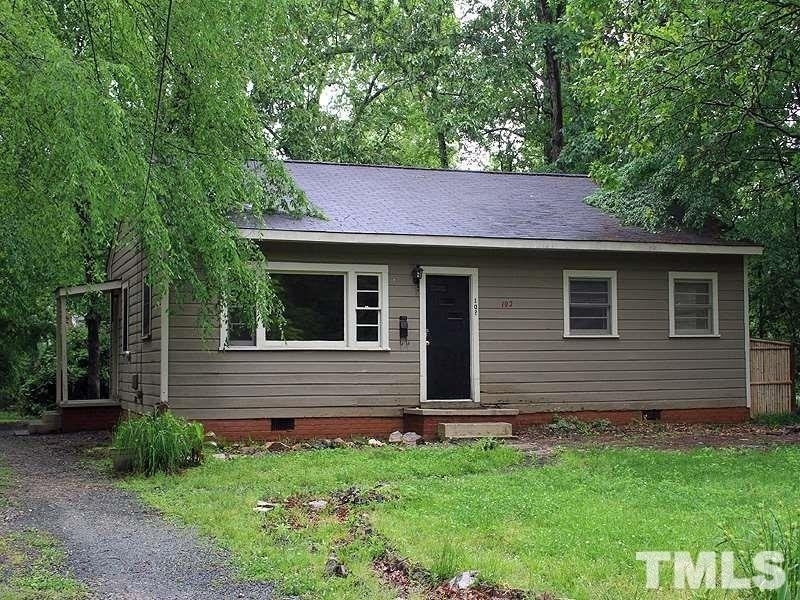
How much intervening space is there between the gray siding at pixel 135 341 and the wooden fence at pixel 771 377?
9.27 m

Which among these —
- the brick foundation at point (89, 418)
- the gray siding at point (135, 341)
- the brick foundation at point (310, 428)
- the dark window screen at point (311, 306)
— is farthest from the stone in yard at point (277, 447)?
the brick foundation at point (89, 418)

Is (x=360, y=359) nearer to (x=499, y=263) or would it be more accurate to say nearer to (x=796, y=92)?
(x=499, y=263)

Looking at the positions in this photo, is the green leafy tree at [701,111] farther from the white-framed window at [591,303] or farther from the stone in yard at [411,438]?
the stone in yard at [411,438]

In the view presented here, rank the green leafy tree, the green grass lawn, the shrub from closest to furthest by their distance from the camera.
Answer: the green grass lawn → the shrub → the green leafy tree

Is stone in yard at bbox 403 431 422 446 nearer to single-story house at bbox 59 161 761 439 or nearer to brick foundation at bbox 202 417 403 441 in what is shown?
single-story house at bbox 59 161 761 439

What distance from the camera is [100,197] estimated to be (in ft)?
19.5

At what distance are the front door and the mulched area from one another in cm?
123

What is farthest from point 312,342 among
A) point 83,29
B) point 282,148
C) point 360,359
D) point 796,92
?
point 282,148

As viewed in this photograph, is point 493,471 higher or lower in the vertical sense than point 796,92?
lower

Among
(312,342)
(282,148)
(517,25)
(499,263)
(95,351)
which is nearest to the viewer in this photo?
(312,342)

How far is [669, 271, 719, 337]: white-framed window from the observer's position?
533 inches

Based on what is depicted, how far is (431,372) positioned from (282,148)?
452 inches

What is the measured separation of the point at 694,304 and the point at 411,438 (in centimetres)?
526

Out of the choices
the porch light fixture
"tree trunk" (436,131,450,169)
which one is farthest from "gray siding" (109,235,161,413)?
"tree trunk" (436,131,450,169)
